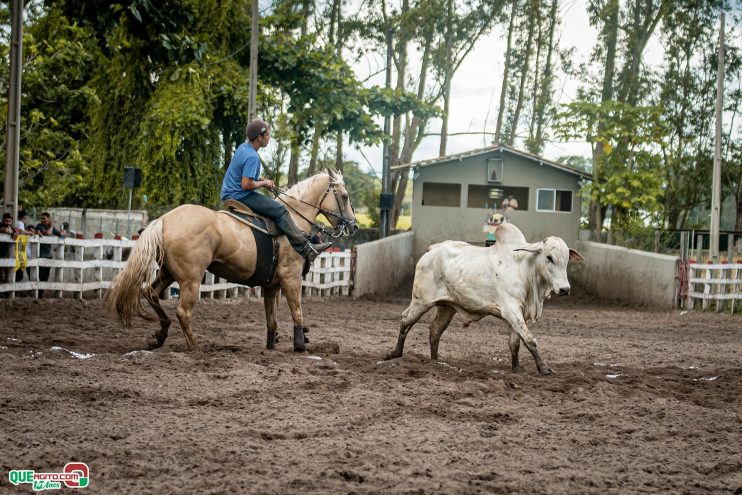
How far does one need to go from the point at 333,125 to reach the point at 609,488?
76.1 ft

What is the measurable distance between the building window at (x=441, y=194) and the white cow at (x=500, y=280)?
25.9 m

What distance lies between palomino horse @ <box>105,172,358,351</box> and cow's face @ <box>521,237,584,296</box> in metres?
2.37

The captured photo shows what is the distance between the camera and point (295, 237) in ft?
34.1

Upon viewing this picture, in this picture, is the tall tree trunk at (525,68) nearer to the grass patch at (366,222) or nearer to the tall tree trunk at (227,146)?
the grass patch at (366,222)

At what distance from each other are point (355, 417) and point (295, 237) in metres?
3.70

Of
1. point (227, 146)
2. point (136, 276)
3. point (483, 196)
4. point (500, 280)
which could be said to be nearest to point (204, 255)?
point (136, 276)

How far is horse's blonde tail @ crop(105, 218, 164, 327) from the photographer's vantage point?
30.6ft

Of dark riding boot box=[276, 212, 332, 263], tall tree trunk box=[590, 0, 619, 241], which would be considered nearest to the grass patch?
tall tree trunk box=[590, 0, 619, 241]

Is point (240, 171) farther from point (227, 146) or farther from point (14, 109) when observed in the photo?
point (227, 146)

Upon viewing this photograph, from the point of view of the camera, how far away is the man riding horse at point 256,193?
1018 cm

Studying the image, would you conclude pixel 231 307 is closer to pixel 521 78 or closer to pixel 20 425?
pixel 20 425

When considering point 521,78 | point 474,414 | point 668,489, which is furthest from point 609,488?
point 521,78

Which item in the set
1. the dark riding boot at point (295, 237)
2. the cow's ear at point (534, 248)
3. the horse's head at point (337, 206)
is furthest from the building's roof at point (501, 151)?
the cow's ear at point (534, 248)

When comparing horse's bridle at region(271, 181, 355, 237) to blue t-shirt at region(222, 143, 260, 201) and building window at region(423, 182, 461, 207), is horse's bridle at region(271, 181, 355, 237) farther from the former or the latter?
building window at region(423, 182, 461, 207)
